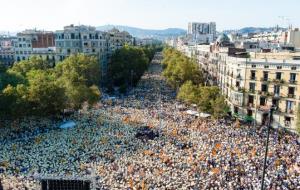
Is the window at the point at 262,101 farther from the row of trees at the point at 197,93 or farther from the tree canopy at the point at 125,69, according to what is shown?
the tree canopy at the point at 125,69

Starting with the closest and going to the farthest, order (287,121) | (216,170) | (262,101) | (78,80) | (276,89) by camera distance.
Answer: (216,170) < (287,121) < (276,89) < (262,101) < (78,80)

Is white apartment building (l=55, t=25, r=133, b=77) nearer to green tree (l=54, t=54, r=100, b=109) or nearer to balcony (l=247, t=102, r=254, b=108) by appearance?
green tree (l=54, t=54, r=100, b=109)

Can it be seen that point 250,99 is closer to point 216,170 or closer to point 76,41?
point 216,170

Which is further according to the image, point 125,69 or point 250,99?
point 125,69

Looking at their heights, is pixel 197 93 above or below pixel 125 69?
below

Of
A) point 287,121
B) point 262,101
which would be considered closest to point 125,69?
point 262,101

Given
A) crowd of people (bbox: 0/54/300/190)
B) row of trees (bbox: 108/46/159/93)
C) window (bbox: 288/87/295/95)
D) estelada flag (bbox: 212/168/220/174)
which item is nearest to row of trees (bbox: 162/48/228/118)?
crowd of people (bbox: 0/54/300/190)

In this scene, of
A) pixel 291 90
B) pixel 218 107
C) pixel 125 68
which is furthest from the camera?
pixel 125 68

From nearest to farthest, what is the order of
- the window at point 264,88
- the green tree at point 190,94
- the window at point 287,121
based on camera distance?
the window at point 287,121
the window at point 264,88
the green tree at point 190,94

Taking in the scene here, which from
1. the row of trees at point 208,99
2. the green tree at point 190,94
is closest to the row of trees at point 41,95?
the green tree at point 190,94
